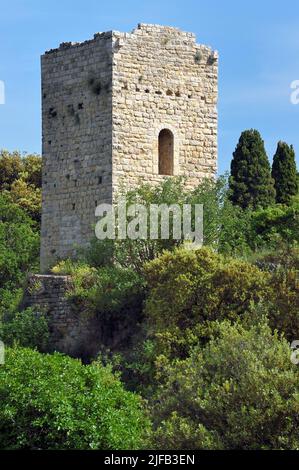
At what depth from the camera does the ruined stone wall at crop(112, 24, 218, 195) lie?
37.7 meters

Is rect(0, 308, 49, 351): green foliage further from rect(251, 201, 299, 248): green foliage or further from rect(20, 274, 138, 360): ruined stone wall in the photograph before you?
rect(251, 201, 299, 248): green foliage

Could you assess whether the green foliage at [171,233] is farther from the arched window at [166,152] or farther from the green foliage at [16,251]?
the green foliage at [16,251]

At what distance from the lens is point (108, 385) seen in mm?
32094

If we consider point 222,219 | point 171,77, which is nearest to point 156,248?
point 222,219

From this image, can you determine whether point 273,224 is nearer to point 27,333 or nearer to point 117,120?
point 117,120

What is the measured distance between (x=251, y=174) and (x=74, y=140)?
417 inches

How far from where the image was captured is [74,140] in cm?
3841

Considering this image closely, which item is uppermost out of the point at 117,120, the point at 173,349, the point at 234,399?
the point at 117,120

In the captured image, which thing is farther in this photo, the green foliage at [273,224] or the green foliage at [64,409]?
the green foliage at [273,224]

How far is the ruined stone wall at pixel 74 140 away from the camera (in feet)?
124

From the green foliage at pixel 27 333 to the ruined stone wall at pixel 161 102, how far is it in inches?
134

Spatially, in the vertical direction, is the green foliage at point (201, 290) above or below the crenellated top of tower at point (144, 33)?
below

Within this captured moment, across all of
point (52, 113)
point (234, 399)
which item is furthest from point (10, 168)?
point (234, 399)

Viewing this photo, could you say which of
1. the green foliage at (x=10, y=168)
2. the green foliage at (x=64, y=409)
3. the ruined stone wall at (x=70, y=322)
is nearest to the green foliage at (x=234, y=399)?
the green foliage at (x=64, y=409)
